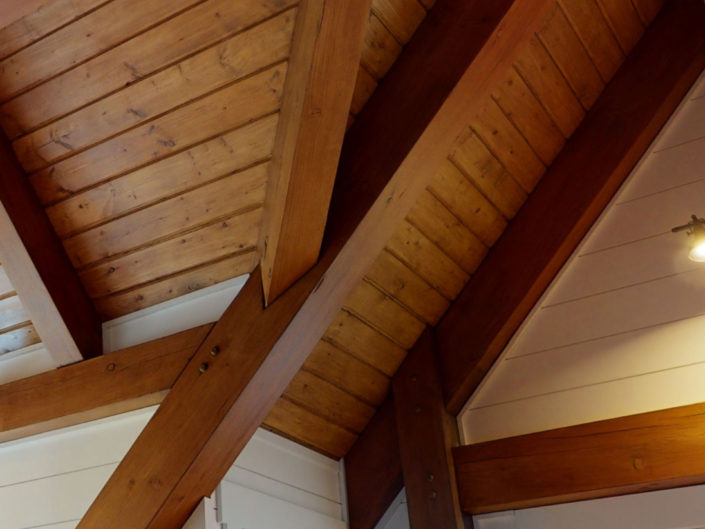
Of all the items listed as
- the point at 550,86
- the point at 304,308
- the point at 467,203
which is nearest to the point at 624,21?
the point at 550,86

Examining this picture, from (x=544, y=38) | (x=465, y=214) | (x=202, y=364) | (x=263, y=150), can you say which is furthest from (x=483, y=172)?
(x=202, y=364)

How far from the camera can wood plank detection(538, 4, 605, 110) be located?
2953mm

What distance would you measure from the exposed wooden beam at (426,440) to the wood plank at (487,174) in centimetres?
58

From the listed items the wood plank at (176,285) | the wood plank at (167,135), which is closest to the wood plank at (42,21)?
the wood plank at (167,135)

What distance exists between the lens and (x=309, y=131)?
2.06 meters

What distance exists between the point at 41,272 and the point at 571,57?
2.02 metres

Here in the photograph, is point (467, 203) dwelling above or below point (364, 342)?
above

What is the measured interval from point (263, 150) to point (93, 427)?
1049mm

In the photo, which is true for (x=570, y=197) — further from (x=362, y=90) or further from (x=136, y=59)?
(x=136, y=59)

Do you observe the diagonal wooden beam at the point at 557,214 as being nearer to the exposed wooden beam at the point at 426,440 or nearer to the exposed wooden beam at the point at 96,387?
the exposed wooden beam at the point at 426,440

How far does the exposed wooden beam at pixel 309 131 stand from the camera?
1.95 metres

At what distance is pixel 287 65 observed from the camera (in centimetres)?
227

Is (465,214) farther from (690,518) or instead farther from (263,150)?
(690,518)

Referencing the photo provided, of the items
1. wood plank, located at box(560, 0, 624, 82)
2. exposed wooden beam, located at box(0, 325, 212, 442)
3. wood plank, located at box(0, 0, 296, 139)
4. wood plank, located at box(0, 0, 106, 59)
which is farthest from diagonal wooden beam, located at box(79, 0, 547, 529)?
wood plank, located at box(0, 0, 106, 59)
